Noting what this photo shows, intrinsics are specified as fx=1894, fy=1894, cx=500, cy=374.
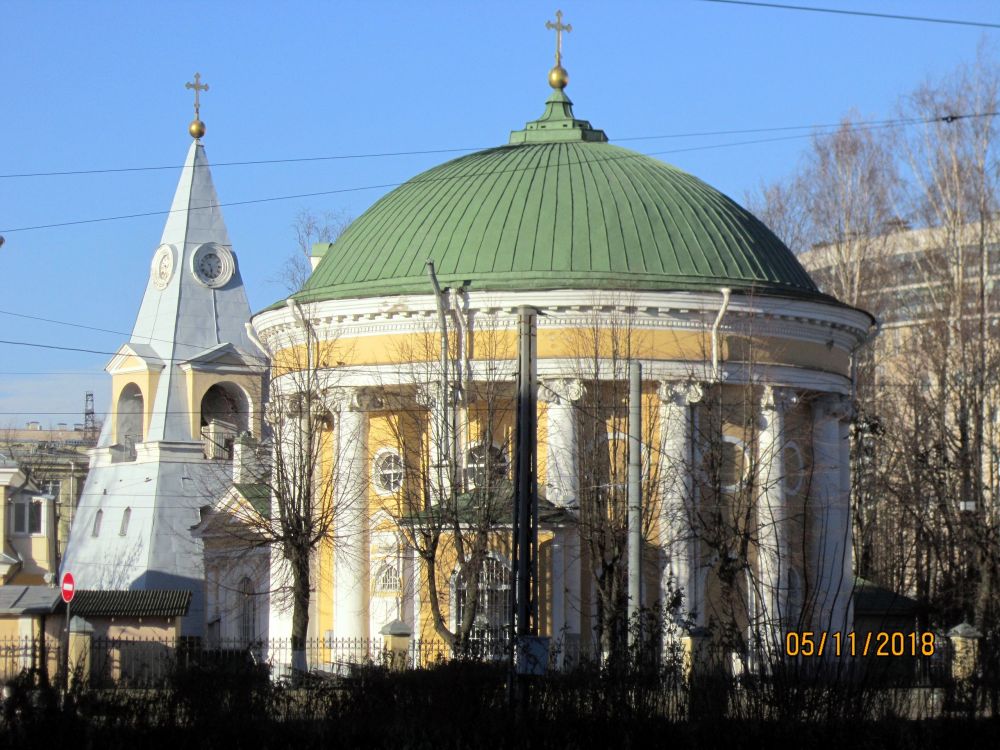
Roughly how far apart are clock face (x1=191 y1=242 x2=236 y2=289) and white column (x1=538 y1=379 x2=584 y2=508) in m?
20.2

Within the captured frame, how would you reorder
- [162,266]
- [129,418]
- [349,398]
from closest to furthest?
[349,398] < [162,266] < [129,418]

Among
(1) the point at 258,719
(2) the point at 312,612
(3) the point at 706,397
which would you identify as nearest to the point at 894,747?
(1) the point at 258,719

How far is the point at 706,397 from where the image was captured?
29344 mm

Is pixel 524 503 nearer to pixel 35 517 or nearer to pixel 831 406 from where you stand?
pixel 831 406

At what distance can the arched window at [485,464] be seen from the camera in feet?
94.2

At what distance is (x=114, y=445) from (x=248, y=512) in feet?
51.2

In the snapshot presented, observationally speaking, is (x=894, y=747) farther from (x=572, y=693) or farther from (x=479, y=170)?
(x=479, y=170)

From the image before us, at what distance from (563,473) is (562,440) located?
0.52m

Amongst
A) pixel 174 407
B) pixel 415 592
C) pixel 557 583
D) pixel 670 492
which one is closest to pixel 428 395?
pixel 415 592

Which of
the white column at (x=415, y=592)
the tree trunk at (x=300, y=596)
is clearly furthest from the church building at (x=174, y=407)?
the tree trunk at (x=300, y=596)

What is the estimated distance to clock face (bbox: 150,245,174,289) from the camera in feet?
156

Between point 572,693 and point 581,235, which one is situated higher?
point 581,235

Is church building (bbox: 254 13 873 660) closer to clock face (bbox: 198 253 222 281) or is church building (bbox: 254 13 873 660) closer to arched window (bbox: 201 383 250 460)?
arched window (bbox: 201 383 250 460)

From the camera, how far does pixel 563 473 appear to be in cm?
2923
